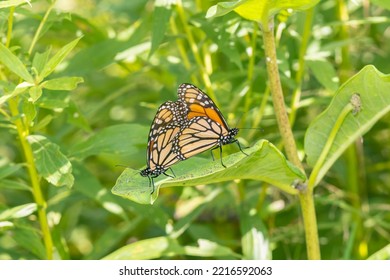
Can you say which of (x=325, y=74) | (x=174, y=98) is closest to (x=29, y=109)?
(x=174, y=98)

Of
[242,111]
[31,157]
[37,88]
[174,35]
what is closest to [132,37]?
[174,35]

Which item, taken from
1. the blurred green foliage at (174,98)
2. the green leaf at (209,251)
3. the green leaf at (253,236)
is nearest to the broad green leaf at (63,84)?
the blurred green foliage at (174,98)

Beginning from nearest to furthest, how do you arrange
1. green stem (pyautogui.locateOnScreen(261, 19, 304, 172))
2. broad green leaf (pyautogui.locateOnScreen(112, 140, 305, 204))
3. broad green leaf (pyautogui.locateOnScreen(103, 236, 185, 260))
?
broad green leaf (pyautogui.locateOnScreen(112, 140, 305, 204))
green stem (pyautogui.locateOnScreen(261, 19, 304, 172))
broad green leaf (pyautogui.locateOnScreen(103, 236, 185, 260))

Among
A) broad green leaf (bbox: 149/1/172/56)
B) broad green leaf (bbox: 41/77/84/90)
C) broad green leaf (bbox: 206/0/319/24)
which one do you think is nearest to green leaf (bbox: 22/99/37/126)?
broad green leaf (bbox: 41/77/84/90)

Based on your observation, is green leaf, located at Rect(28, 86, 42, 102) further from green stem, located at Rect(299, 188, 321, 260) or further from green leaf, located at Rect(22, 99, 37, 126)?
green stem, located at Rect(299, 188, 321, 260)

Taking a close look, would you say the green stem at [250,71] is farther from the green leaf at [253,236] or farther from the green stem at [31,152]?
the green stem at [31,152]

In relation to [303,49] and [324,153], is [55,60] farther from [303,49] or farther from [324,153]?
[303,49]
